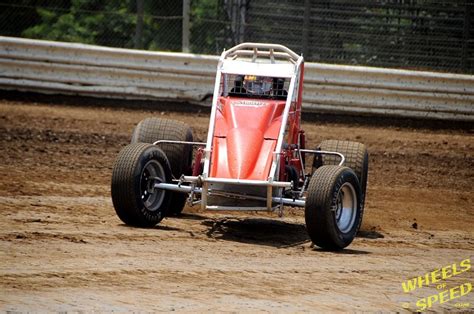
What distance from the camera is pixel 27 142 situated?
1436 cm

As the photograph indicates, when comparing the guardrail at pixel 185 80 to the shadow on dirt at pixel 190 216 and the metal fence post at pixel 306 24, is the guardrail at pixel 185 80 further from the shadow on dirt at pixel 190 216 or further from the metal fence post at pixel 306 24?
the shadow on dirt at pixel 190 216

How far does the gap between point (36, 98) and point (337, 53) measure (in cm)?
572

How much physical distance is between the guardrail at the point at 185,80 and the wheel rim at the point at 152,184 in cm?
861

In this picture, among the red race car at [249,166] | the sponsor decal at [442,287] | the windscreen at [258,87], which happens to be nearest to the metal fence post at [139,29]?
the red race car at [249,166]

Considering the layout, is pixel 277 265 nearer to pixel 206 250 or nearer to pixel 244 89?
pixel 206 250

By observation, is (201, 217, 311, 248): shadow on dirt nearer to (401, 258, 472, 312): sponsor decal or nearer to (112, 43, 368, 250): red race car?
(112, 43, 368, 250): red race car

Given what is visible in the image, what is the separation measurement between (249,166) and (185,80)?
9337 mm

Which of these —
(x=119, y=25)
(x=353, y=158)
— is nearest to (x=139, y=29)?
(x=119, y=25)

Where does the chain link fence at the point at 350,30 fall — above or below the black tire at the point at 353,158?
above

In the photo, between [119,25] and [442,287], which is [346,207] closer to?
[442,287]

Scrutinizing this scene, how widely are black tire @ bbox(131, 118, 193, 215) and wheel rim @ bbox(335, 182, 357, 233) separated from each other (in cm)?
187

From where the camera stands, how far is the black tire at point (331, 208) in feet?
29.2

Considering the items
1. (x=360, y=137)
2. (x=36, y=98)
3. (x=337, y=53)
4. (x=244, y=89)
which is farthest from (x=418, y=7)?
(x=244, y=89)

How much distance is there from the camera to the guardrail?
18.4 meters
